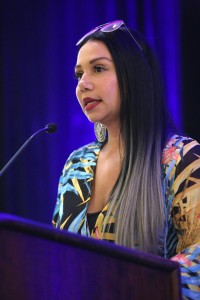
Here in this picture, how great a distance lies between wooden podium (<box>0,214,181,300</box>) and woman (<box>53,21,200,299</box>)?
530mm

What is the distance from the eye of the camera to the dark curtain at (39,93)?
266cm

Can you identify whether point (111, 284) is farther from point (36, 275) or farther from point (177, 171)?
point (177, 171)

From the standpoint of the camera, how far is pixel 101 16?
2.64 meters

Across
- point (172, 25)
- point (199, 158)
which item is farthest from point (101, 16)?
point (199, 158)

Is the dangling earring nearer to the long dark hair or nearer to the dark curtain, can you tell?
the long dark hair

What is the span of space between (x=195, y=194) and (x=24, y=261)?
653 millimetres

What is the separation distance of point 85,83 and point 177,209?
42cm

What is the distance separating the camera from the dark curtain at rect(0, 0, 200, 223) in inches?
105

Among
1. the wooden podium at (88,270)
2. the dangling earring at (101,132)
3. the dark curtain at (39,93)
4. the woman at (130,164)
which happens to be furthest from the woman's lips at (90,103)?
the dark curtain at (39,93)

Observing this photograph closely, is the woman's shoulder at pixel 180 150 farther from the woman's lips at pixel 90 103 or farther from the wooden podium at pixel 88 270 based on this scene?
the wooden podium at pixel 88 270

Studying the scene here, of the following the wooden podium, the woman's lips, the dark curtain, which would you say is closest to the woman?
the woman's lips

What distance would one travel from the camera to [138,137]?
1269 millimetres

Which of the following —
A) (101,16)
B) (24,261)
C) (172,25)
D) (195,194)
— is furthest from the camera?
(101,16)

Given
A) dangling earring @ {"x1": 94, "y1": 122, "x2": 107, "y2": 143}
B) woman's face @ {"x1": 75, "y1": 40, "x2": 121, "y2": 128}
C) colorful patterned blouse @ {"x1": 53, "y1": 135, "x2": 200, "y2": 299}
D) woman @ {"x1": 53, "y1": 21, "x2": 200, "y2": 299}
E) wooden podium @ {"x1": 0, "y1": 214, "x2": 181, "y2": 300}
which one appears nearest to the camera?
wooden podium @ {"x1": 0, "y1": 214, "x2": 181, "y2": 300}
